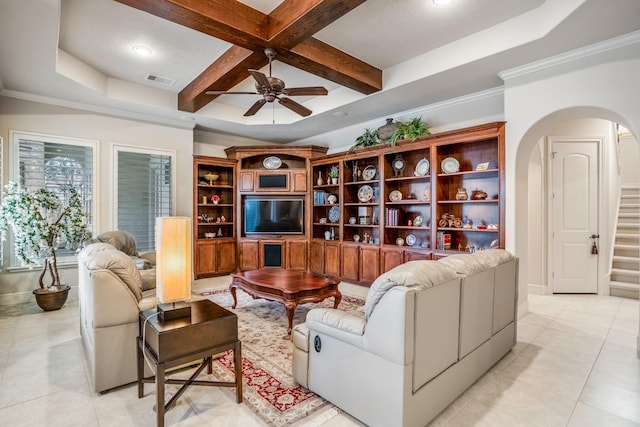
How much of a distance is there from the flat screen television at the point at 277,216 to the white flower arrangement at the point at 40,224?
2.91 metres

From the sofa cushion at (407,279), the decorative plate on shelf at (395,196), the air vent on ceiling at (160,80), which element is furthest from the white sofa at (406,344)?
the air vent on ceiling at (160,80)

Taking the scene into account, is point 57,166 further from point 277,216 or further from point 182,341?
point 182,341

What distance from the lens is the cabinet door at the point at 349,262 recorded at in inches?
226

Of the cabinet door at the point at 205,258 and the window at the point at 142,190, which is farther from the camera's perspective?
the cabinet door at the point at 205,258

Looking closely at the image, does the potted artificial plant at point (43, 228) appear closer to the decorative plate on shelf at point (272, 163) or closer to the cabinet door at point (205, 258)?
the cabinet door at point (205, 258)

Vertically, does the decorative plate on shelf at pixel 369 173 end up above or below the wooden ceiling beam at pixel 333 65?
below

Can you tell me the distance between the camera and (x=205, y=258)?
6.30m

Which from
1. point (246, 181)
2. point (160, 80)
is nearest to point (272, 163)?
point (246, 181)

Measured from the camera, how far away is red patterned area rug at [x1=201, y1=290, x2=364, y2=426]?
210 centimetres

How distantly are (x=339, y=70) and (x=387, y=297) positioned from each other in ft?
9.93

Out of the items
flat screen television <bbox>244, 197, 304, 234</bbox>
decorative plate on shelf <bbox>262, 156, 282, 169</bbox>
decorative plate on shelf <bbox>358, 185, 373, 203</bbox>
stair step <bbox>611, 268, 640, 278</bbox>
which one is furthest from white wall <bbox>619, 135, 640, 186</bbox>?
decorative plate on shelf <bbox>262, 156, 282, 169</bbox>

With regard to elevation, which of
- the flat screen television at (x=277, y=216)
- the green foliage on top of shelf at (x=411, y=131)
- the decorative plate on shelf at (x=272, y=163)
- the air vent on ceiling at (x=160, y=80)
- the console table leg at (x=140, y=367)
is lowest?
the console table leg at (x=140, y=367)

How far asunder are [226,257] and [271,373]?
4.26 metres

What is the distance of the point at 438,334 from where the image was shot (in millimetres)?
1963
